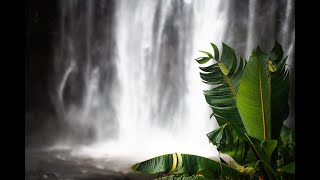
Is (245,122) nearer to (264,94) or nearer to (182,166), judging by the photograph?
(264,94)

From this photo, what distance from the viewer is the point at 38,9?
2.57m

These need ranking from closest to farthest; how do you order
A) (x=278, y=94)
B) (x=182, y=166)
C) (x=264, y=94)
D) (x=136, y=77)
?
(x=182, y=166)
(x=264, y=94)
(x=278, y=94)
(x=136, y=77)

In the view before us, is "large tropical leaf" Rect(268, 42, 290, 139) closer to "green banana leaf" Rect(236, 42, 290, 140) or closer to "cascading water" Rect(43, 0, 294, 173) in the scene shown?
"green banana leaf" Rect(236, 42, 290, 140)

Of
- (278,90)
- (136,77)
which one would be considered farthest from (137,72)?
(278,90)

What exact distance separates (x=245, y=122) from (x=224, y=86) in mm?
265

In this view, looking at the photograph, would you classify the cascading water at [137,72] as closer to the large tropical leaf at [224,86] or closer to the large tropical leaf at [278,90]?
the large tropical leaf at [224,86]

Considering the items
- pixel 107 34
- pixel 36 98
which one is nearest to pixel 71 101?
pixel 36 98

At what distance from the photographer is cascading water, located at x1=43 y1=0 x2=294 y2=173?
256cm

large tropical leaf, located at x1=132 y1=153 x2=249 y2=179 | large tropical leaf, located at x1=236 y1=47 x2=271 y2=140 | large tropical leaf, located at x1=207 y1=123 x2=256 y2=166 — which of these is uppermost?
large tropical leaf, located at x1=236 y1=47 x2=271 y2=140

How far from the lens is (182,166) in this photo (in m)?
2.28

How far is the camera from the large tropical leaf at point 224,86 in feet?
8.43

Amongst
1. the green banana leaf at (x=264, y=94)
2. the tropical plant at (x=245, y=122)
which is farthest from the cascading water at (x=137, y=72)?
the green banana leaf at (x=264, y=94)

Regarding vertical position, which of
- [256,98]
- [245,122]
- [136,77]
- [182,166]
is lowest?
[182,166]

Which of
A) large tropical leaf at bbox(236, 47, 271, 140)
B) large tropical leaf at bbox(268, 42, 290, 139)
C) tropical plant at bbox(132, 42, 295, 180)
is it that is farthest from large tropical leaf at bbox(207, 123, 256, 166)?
large tropical leaf at bbox(268, 42, 290, 139)
